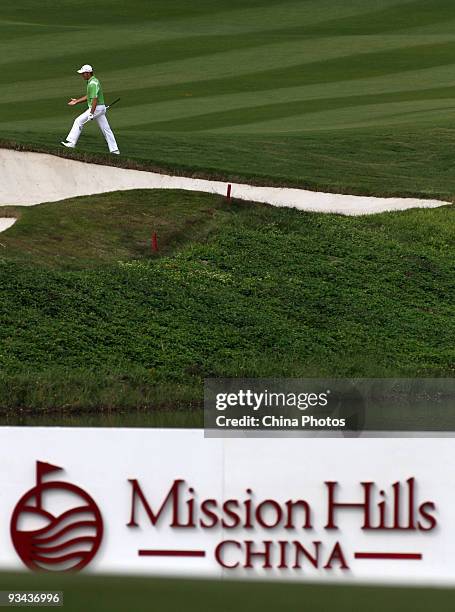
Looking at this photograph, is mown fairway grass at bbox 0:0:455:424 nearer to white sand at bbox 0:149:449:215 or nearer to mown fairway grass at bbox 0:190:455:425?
mown fairway grass at bbox 0:190:455:425

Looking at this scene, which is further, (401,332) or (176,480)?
(401,332)

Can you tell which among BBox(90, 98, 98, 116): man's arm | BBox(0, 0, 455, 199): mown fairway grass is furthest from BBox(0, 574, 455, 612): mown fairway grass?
BBox(0, 0, 455, 199): mown fairway grass

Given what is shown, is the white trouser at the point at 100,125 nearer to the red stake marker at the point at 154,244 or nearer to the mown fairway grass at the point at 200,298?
the mown fairway grass at the point at 200,298

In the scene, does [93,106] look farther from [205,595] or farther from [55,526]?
[205,595]

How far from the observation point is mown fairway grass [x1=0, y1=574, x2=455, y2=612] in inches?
324

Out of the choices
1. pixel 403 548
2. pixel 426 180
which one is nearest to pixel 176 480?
pixel 403 548

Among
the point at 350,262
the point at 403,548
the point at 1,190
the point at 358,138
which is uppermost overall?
the point at 358,138

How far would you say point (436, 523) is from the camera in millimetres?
8227

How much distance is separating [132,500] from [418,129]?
26.2 metres

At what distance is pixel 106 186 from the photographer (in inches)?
1056

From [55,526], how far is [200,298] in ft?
41.6

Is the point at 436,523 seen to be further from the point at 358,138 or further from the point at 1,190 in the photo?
the point at 358,138

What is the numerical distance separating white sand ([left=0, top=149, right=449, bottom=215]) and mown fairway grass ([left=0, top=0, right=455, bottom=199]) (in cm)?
33

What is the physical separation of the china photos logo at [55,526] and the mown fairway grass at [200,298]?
8.06 m
